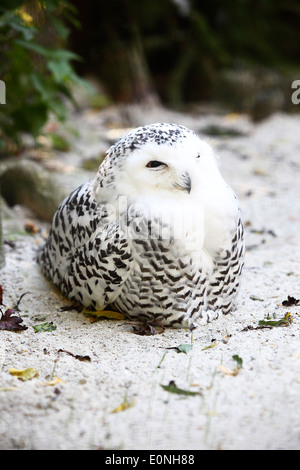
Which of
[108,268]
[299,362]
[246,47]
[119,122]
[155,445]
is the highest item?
[246,47]

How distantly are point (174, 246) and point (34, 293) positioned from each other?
1060mm

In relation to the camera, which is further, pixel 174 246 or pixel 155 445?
pixel 174 246

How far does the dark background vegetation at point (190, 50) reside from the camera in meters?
8.59

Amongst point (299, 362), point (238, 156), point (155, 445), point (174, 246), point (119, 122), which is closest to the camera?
point (155, 445)

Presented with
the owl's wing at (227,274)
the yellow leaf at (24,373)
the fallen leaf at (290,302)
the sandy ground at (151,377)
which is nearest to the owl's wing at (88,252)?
the sandy ground at (151,377)

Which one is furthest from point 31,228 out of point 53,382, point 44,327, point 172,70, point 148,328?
point 172,70

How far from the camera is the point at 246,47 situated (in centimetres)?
930

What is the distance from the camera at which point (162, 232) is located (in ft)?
8.98

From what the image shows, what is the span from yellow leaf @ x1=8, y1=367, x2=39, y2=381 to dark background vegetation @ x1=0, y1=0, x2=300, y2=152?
18.8ft

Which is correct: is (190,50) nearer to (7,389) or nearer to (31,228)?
(31,228)

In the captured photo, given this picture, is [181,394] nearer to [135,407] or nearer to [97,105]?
[135,407]

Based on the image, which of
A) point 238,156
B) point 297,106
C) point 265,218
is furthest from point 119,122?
point 265,218

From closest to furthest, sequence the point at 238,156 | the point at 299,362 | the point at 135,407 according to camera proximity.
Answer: the point at 135,407 < the point at 299,362 < the point at 238,156

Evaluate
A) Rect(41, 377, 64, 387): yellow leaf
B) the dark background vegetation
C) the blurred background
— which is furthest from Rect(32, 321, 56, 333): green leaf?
the dark background vegetation
